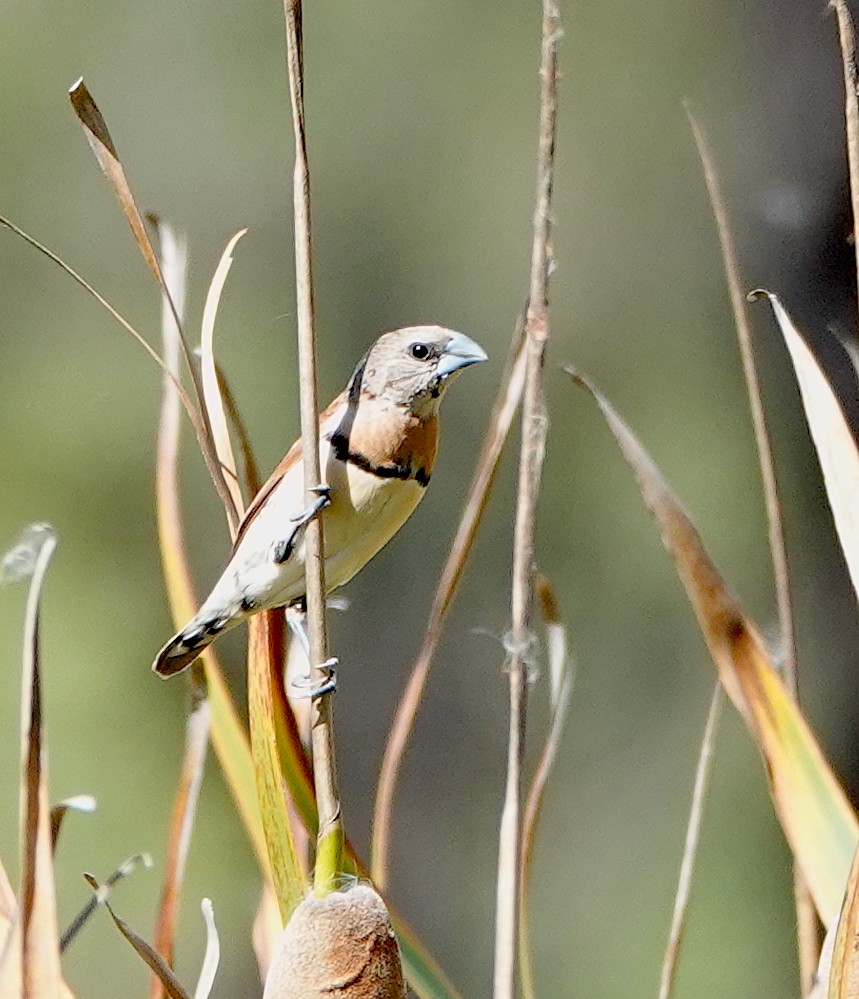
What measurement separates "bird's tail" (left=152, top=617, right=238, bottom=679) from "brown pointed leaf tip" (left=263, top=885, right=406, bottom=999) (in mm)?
149

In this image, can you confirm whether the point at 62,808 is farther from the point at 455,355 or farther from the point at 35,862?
the point at 455,355

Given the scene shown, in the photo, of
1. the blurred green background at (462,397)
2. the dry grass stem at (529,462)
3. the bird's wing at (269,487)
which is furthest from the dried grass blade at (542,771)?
the blurred green background at (462,397)

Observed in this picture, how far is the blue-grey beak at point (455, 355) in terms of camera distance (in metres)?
0.54

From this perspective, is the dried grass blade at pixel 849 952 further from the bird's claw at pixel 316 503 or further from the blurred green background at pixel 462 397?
the blurred green background at pixel 462 397

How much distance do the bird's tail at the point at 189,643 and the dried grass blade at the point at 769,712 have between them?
6.7 inches

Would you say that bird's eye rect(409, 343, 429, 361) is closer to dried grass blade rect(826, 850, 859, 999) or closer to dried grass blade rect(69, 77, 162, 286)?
dried grass blade rect(69, 77, 162, 286)

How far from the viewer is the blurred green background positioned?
1.07 m

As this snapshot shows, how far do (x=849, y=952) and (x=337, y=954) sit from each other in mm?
150

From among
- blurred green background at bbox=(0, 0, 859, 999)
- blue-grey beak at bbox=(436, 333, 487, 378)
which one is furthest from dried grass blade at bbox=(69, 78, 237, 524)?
blurred green background at bbox=(0, 0, 859, 999)

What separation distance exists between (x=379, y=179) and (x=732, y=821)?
2.29 feet

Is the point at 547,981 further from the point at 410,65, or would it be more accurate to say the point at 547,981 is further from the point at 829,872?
the point at 410,65

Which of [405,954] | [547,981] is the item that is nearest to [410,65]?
[547,981]

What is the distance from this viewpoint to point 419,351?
549 millimetres

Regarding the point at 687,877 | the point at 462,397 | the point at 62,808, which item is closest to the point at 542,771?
the point at 687,877
